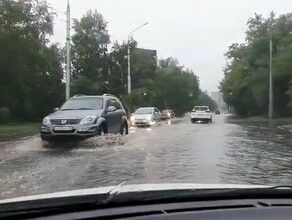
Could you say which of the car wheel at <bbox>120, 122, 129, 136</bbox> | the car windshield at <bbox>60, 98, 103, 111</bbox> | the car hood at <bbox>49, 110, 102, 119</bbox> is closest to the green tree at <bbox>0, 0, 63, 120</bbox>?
the car wheel at <bbox>120, 122, 129, 136</bbox>

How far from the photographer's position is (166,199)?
245cm

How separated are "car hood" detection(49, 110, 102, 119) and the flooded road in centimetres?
82

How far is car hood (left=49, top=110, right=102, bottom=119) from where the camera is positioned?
16.4 meters

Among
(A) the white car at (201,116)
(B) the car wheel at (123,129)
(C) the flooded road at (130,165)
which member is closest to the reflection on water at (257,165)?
(C) the flooded road at (130,165)

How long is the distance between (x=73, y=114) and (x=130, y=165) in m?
5.54

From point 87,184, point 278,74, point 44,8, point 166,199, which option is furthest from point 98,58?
point 166,199

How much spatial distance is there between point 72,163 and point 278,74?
50.7 metres

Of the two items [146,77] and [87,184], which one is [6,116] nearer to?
[87,184]

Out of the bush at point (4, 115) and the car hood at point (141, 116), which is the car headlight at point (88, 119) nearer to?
the car hood at point (141, 116)

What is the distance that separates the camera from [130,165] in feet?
37.8

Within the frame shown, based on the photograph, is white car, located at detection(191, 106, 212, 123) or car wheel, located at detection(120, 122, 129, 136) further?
white car, located at detection(191, 106, 212, 123)

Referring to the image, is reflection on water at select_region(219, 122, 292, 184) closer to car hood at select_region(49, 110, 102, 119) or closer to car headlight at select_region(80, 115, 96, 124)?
car headlight at select_region(80, 115, 96, 124)

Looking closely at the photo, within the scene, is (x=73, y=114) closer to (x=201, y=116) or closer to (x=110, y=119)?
(x=110, y=119)

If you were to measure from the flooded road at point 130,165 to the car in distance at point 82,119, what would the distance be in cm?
39
